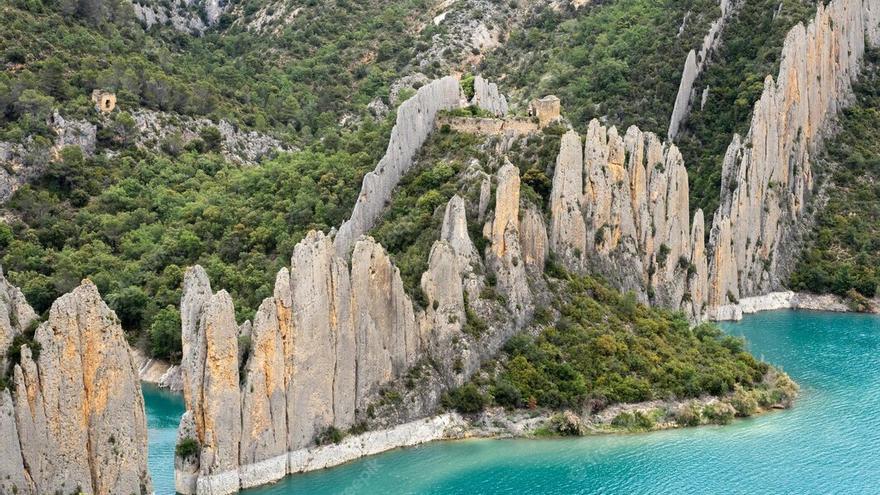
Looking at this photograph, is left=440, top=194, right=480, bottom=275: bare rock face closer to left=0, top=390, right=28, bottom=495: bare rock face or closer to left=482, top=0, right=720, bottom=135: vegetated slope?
left=0, top=390, right=28, bottom=495: bare rock face

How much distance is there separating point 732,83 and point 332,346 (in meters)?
63.0

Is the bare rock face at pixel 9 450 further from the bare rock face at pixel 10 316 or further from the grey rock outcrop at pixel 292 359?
the grey rock outcrop at pixel 292 359

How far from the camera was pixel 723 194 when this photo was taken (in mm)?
95688

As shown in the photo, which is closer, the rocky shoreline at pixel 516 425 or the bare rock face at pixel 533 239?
the rocky shoreline at pixel 516 425

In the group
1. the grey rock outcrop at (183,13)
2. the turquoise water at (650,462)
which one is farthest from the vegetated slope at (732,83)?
the grey rock outcrop at (183,13)

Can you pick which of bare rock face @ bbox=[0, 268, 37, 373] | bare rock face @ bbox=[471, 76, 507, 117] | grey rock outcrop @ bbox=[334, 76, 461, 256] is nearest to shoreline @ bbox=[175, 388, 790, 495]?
bare rock face @ bbox=[0, 268, 37, 373]

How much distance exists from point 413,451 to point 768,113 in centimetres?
5168

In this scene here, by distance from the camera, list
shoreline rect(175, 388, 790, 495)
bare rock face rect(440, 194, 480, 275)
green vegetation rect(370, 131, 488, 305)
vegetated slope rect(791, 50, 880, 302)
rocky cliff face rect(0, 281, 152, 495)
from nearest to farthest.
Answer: rocky cliff face rect(0, 281, 152, 495)
shoreline rect(175, 388, 790, 495)
bare rock face rect(440, 194, 480, 275)
green vegetation rect(370, 131, 488, 305)
vegetated slope rect(791, 50, 880, 302)

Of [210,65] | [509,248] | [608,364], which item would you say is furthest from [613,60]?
[608,364]

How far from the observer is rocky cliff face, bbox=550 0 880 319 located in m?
73.3

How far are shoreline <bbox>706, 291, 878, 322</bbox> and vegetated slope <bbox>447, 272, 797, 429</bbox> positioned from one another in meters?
22.4

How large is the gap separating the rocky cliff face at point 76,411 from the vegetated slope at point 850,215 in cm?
6244

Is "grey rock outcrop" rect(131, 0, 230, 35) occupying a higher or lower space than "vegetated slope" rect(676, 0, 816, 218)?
higher

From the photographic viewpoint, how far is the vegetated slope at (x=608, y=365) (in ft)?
204
